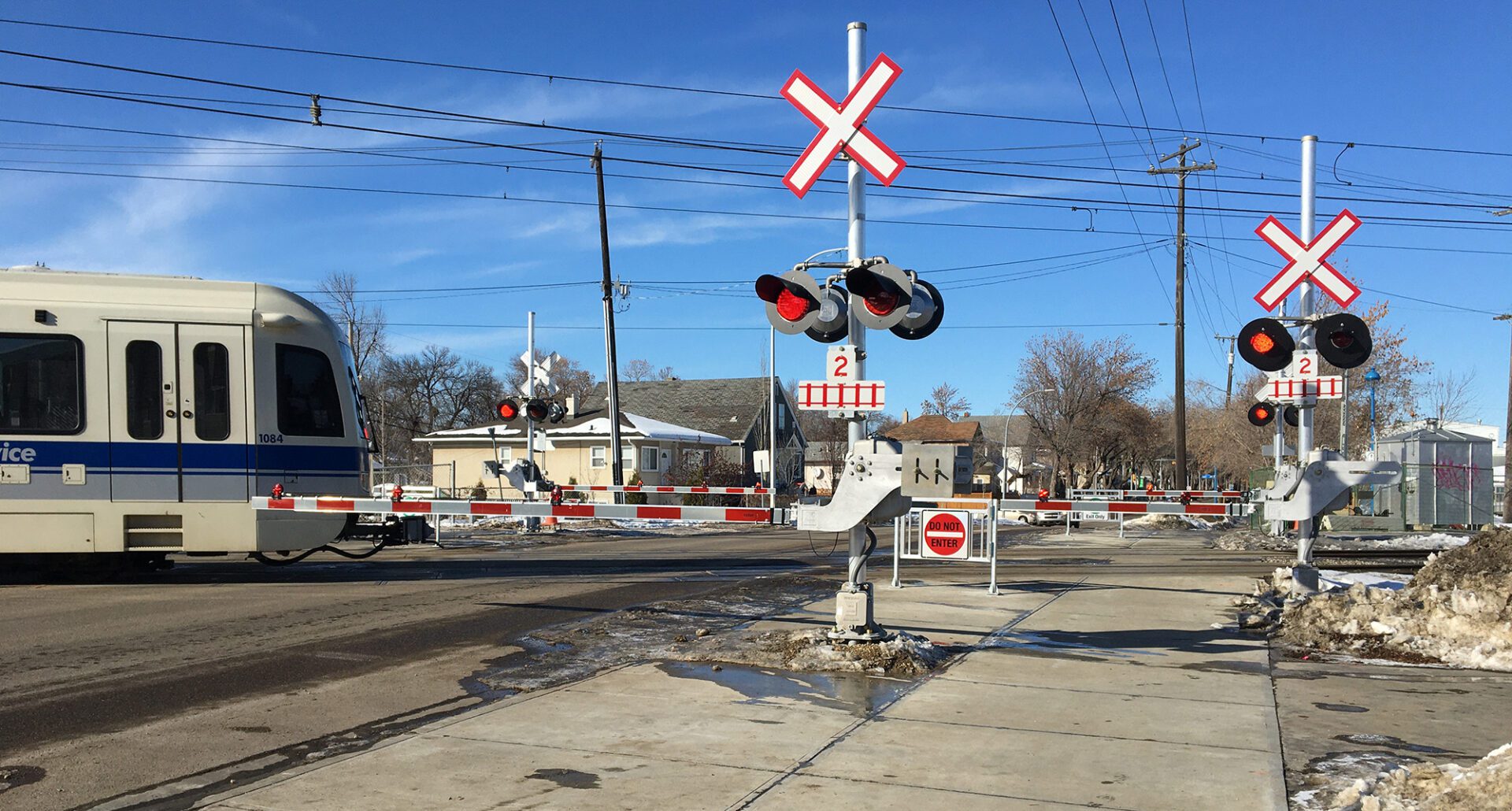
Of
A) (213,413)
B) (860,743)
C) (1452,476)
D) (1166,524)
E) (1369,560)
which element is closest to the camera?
(860,743)

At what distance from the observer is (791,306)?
870 centimetres

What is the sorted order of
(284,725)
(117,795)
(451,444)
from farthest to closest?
(451,444) < (284,725) < (117,795)

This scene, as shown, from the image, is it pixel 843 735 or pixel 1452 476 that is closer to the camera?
pixel 843 735

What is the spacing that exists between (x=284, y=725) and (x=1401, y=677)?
784 centimetres

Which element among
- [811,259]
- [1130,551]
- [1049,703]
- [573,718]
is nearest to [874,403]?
[811,259]

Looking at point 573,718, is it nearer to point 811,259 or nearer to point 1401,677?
point 811,259

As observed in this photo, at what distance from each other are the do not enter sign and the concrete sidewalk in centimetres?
306

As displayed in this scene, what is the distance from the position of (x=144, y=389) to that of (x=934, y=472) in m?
10.2

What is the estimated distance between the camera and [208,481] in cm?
1377

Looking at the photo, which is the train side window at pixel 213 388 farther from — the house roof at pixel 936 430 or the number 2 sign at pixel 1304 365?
the house roof at pixel 936 430

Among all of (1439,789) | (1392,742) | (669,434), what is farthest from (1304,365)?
(669,434)

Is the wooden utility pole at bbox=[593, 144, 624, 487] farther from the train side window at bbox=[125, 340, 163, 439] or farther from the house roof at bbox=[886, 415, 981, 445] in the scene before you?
the house roof at bbox=[886, 415, 981, 445]

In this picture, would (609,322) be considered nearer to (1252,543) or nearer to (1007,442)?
(1252,543)

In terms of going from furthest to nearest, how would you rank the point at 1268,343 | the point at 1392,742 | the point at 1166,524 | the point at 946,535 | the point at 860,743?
the point at 1166,524, the point at 946,535, the point at 1268,343, the point at 1392,742, the point at 860,743
